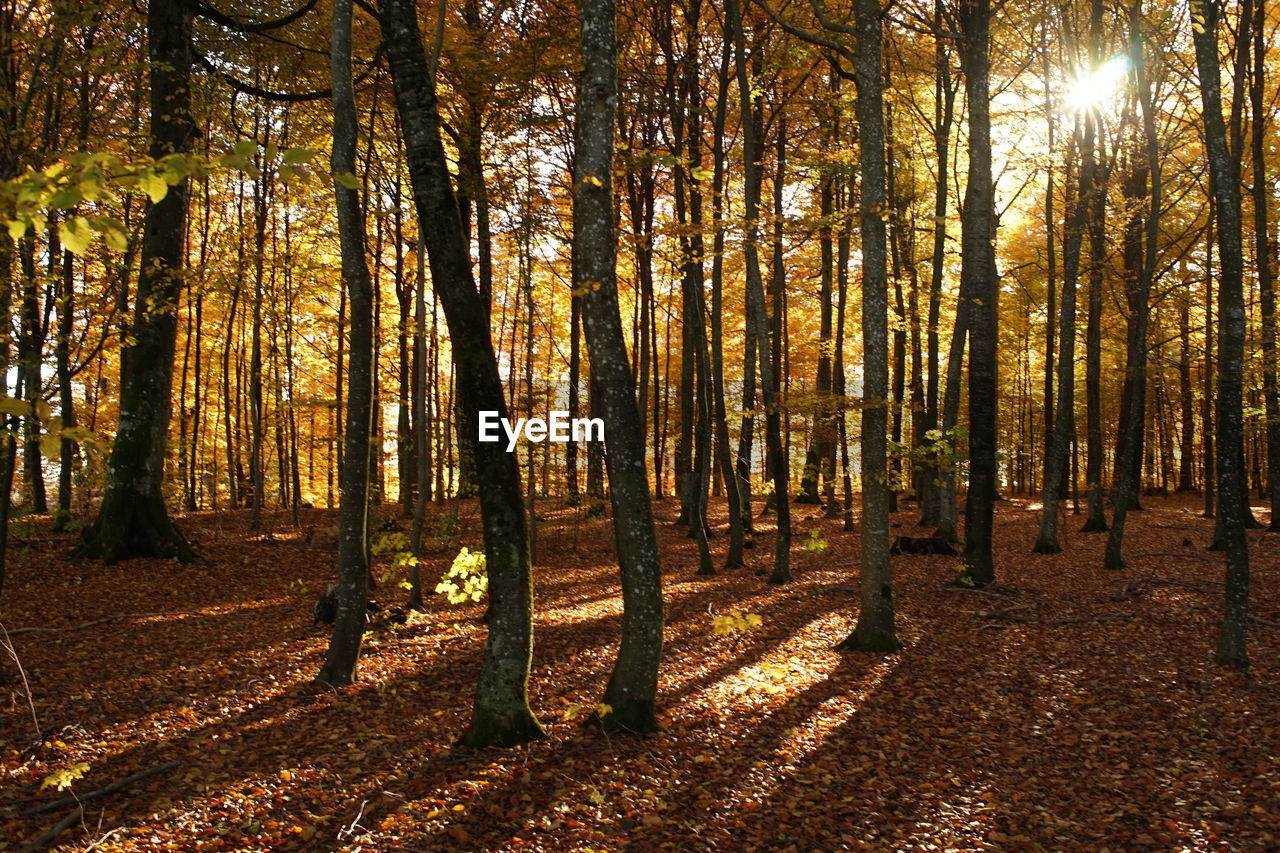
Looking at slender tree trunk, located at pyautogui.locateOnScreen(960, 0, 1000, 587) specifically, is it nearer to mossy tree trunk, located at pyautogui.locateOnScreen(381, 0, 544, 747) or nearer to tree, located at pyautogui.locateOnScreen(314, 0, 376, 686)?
mossy tree trunk, located at pyautogui.locateOnScreen(381, 0, 544, 747)

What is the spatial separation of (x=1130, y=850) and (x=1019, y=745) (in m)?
1.46

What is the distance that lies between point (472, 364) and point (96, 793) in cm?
345

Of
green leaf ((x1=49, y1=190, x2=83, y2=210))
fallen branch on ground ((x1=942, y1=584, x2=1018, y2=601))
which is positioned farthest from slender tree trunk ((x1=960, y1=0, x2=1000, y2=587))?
green leaf ((x1=49, y1=190, x2=83, y2=210))

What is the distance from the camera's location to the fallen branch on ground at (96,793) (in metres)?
4.20

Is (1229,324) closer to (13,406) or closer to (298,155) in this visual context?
(298,155)

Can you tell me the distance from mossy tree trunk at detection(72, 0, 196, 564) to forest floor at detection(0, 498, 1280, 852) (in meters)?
0.51

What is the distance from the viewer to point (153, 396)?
34.6 feet

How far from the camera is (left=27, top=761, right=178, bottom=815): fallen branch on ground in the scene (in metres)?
4.20

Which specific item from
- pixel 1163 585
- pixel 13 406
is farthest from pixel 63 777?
pixel 1163 585

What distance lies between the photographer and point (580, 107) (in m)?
5.37

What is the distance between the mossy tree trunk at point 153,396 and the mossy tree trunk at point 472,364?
22.1 ft

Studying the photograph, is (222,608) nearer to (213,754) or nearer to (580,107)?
(213,754)

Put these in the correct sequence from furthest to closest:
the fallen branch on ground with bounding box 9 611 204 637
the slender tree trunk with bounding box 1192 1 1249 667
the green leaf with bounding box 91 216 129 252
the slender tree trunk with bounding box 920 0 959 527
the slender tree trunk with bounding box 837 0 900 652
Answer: the slender tree trunk with bounding box 920 0 959 527, the slender tree trunk with bounding box 837 0 900 652, the fallen branch on ground with bounding box 9 611 204 637, the slender tree trunk with bounding box 1192 1 1249 667, the green leaf with bounding box 91 216 129 252

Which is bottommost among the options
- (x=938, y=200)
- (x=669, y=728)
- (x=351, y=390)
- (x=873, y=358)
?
(x=669, y=728)
